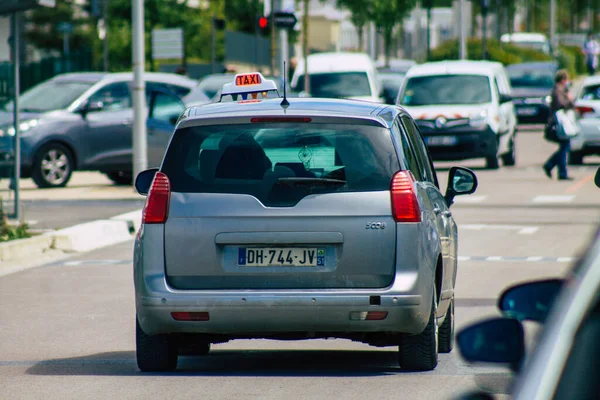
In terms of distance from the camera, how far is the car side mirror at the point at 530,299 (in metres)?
3.30

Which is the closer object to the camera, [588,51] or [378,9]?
[378,9]

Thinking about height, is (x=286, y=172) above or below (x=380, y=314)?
above

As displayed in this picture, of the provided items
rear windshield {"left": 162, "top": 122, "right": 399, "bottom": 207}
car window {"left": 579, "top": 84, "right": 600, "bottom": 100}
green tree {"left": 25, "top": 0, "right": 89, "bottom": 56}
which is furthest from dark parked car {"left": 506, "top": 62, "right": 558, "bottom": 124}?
rear windshield {"left": 162, "top": 122, "right": 399, "bottom": 207}

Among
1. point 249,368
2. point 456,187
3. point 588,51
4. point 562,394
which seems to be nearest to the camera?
point 562,394

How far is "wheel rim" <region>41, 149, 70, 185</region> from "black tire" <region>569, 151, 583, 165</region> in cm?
1044

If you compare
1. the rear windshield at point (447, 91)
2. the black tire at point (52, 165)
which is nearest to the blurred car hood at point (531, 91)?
the rear windshield at point (447, 91)

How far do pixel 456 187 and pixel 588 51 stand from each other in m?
63.7

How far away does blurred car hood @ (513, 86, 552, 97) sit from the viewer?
138 feet

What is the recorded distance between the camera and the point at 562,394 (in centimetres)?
272

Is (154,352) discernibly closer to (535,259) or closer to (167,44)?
(535,259)

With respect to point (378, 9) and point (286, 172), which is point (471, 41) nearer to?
point (378, 9)

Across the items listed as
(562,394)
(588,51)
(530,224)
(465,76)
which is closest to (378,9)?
(588,51)

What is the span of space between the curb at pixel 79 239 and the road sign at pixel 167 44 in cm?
2445

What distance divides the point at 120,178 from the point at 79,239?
8649 mm
